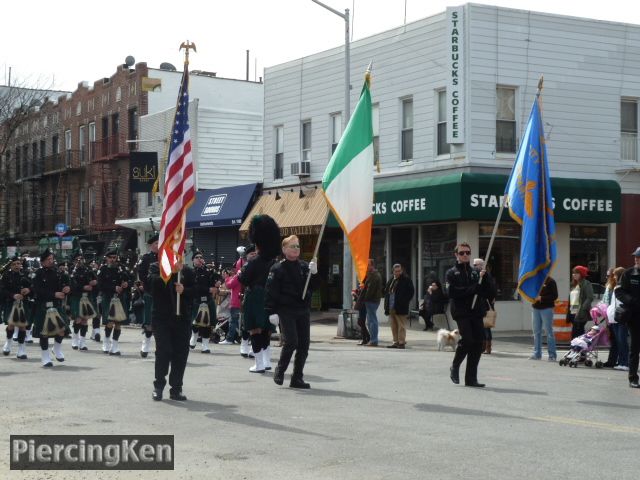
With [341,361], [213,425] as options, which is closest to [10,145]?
[341,361]

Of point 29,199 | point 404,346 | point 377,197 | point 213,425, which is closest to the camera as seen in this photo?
point 213,425

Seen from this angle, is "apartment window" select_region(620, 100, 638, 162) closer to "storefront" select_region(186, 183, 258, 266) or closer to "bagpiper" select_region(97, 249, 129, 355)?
"storefront" select_region(186, 183, 258, 266)

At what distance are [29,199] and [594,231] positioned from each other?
126 ft

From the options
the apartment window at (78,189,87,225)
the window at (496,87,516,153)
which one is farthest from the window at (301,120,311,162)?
the apartment window at (78,189,87,225)

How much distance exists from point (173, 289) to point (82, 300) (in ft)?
28.2

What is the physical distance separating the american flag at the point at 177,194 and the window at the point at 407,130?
641 inches

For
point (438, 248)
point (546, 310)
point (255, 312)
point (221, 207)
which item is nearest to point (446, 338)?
point (546, 310)

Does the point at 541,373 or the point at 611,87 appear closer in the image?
the point at 541,373

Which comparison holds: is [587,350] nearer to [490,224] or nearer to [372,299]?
[372,299]

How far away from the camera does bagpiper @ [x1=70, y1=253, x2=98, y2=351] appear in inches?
812

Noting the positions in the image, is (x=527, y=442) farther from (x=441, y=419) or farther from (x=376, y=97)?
(x=376, y=97)

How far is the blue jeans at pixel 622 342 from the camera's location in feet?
55.8

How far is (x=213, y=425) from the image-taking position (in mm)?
10430

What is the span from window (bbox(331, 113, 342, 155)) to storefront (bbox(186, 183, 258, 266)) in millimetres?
4400
